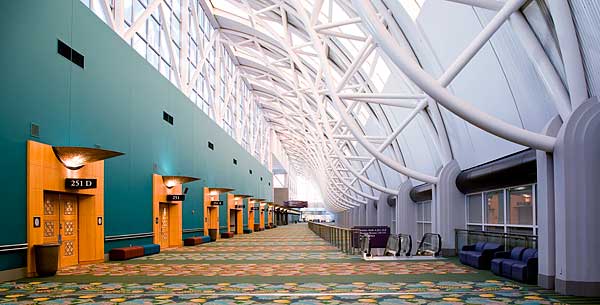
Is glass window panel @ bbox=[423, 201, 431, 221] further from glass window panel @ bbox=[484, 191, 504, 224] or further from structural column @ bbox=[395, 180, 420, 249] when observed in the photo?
glass window panel @ bbox=[484, 191, 504, 224]

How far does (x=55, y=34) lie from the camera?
48.9 feet

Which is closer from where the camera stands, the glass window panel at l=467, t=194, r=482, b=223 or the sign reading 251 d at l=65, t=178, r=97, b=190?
the sign reading 251 d at l=65, t=178, r=97, b=190

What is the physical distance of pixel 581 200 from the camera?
992 centimetres

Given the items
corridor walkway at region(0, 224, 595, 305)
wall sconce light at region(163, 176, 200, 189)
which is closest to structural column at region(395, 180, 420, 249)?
wall sconce light at region(163, 176, 200, 189)

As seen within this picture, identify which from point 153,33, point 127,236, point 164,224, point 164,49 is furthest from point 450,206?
point 164,49

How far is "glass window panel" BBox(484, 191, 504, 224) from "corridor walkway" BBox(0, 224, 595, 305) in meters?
1.64

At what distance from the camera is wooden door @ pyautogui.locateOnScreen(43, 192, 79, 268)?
1527 cm

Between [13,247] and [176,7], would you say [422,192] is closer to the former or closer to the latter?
[13,247]

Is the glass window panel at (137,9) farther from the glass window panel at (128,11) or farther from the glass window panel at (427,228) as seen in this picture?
the glass window panel at (427,228)

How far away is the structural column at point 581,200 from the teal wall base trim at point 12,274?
10.8 m

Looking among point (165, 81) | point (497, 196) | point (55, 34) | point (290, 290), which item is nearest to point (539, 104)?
point (497, 196)

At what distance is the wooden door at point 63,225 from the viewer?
15273 millimetres

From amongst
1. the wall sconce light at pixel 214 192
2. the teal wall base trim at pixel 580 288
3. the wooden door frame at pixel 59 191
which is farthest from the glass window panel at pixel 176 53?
the teal wall base trim at pixel 580 288

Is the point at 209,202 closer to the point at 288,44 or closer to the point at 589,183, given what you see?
the point at 288,44
